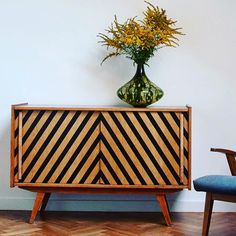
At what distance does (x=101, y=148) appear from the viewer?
13.1ft

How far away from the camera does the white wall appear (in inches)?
177

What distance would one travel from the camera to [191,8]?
4488 millimetres

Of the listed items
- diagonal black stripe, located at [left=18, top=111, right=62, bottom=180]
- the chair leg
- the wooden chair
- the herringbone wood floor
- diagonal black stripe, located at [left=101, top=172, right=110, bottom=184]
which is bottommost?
the herringbone wood floor

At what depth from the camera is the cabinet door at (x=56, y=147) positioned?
3982mm

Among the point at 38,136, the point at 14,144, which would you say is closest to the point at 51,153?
the point at 38,136

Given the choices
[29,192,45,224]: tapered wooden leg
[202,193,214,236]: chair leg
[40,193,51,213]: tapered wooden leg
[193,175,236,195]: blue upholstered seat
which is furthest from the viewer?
[40,193,51,213]: tapered wooden leg

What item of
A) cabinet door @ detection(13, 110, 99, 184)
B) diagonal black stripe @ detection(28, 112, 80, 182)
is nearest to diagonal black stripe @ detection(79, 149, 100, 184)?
cabinet door @ detection(13, 110, 99, 184)

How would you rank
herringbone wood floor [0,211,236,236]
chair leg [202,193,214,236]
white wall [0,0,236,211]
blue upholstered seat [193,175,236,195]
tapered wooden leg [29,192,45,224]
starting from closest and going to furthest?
blue upholstered seat [193,175,236,195]
chair leg [202,193,214,236]
herringbone wood floor [0,211,236,236]
tapered wooden leg [29,192,45,224]
white wall [0,0,236,211]

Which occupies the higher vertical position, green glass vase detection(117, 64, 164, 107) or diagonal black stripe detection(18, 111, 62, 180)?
green glass vase detection(117, 64, 164, 107)

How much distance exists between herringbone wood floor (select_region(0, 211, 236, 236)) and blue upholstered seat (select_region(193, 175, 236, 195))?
0.57m

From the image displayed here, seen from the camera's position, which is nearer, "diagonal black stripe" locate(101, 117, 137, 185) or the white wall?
"diagonal black stripe" locate(101, 117, 137, 185)

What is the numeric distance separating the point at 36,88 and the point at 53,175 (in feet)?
2.93

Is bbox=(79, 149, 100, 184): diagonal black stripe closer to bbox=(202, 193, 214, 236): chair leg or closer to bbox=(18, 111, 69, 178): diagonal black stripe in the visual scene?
bbox=(18, 111, 69, 178): diagonal black stripe

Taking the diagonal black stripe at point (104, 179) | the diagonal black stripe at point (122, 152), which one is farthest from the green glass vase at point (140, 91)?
the diagonal black stripe at point (104, 179)
